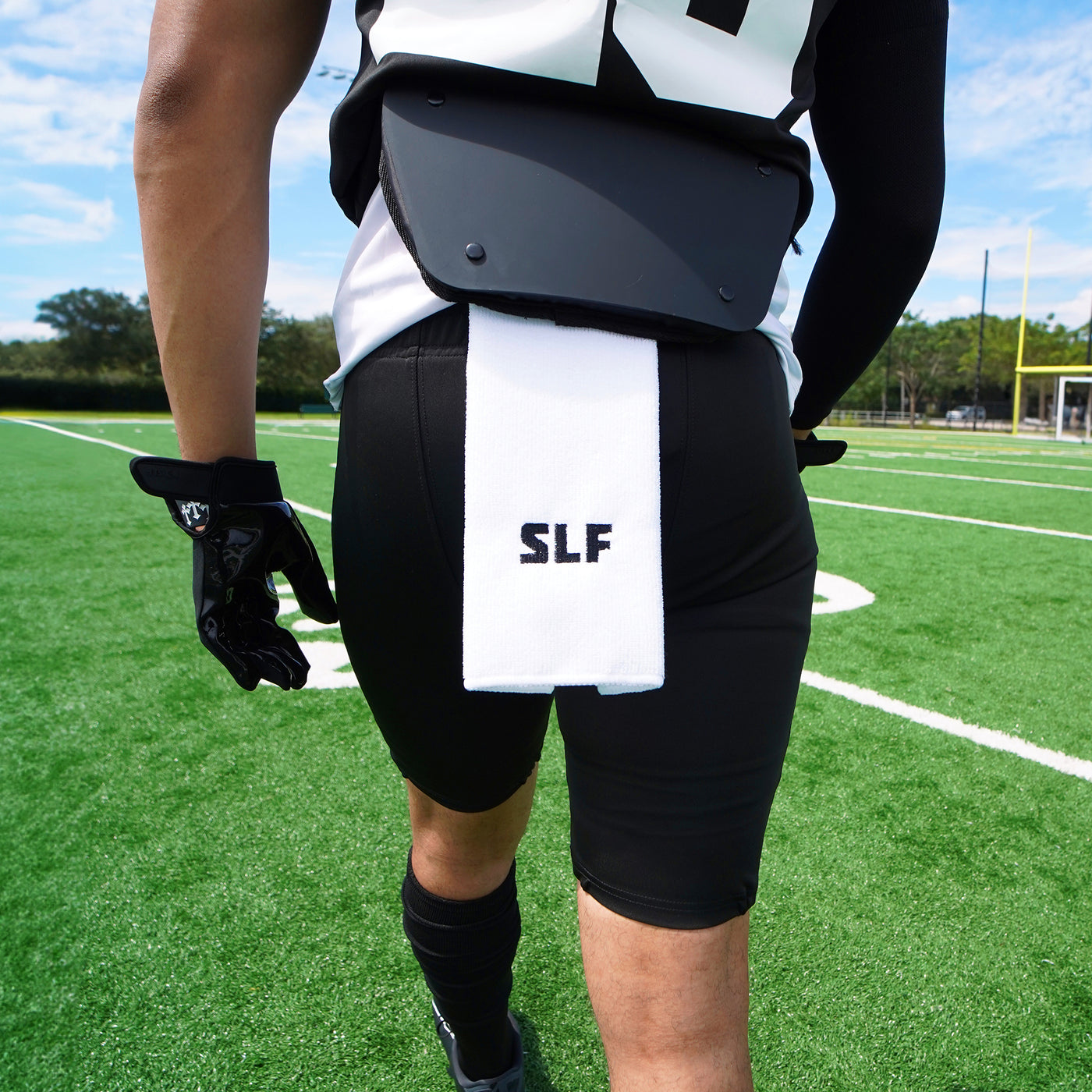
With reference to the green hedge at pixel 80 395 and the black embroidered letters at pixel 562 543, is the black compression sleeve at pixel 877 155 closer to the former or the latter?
the black embroidered letters at pixel 562 543

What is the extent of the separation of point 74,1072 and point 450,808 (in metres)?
1.02

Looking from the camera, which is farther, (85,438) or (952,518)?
(85,438)

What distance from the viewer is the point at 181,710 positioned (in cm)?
292

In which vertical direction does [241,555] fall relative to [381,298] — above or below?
below

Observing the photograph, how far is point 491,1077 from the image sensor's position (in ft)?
4.45

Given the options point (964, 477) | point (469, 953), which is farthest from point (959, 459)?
point (469, 953)

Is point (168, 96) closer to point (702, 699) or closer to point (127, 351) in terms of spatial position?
point (702, 699)

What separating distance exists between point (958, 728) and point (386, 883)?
1.98m

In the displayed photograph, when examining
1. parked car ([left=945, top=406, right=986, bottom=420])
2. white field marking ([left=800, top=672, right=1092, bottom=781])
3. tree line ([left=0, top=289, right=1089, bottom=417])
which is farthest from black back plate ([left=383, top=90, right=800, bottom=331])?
parked car ([left=945, top=406, right=986, bottom=420])

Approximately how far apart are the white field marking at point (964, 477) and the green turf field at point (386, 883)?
21.0 ft

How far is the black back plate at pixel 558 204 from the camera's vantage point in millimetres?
690

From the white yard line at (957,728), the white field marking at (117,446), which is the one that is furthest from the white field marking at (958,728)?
the white field marking at (117,446)

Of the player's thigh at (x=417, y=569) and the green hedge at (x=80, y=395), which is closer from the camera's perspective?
the player's thigh at (x=417, y=569)

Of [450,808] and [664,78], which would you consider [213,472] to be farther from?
[664,78]
